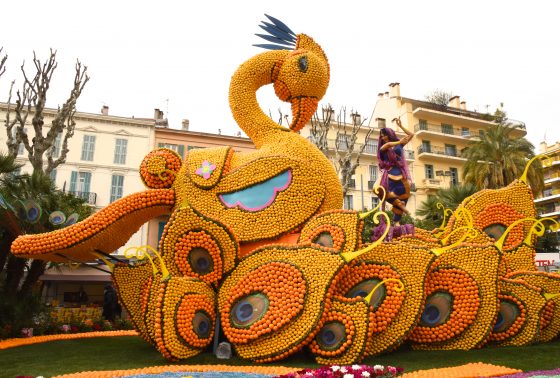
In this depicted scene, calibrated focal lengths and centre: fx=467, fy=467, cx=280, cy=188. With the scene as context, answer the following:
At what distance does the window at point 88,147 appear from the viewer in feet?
84.2

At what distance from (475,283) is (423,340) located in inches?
53.9

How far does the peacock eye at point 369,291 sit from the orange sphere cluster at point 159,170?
430cm

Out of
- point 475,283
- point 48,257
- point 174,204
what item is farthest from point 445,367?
point 48,257

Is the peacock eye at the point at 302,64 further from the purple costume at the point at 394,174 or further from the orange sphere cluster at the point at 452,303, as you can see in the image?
the orange sphere cluster at the point at 452,303

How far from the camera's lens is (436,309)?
27.3 ft

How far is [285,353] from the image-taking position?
699cm

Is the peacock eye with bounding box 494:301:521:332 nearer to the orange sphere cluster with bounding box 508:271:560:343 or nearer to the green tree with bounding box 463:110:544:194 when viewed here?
the orange sphere cluster with bounding box 508:271:560:343

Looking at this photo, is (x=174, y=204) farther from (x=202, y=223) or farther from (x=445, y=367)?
(x=445, y=367)

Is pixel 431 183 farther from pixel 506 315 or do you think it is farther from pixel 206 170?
pixel 206 170

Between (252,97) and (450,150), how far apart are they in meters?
29.8

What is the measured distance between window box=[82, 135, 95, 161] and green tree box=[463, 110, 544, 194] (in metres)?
20.3

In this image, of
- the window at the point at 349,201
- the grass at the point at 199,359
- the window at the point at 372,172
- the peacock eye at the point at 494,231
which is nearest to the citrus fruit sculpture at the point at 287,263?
the peacock eye at the point at 494,231

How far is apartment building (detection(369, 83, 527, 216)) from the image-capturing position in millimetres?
34688

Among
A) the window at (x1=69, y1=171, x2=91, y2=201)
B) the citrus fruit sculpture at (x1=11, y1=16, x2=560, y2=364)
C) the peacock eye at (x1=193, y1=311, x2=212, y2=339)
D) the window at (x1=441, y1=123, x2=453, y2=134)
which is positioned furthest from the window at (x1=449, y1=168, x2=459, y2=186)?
the peacock eye at (x1=193, y1=311, x2=212, y2=339)
